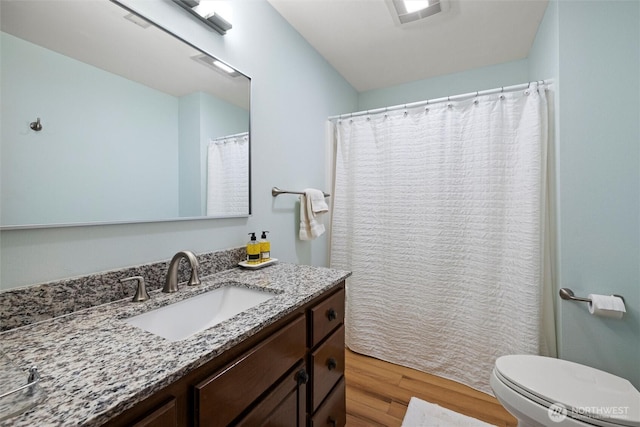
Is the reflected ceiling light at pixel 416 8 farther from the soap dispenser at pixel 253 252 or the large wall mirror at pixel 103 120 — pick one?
the soap dispenser at pixel 253 252

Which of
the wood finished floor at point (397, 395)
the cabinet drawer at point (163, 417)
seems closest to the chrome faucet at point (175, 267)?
the cabinet drawer at point (163, 417)

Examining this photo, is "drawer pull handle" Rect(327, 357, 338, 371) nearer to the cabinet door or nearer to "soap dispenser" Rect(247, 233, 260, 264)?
the cabinet door

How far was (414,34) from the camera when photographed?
70.4 inches

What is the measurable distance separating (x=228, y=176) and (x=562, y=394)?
1.66 meters

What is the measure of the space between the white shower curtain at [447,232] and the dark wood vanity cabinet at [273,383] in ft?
2.76

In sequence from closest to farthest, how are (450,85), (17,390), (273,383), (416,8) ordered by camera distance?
(17,390), (273,383), (416,8), (450,85)

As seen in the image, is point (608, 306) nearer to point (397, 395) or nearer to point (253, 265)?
point (397, 395)

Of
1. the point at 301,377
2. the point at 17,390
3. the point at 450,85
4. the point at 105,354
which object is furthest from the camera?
the point at 450,85

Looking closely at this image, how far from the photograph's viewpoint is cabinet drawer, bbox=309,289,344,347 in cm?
98

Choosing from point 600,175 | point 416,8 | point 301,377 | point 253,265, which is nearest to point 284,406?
point 301,377

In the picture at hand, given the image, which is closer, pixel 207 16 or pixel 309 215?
pixel 207 16

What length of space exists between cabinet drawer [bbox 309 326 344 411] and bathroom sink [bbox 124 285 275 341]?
31 centimetres

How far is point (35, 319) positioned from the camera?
702mm

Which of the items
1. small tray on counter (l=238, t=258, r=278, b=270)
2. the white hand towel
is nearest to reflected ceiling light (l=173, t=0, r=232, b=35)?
the white hand towel
